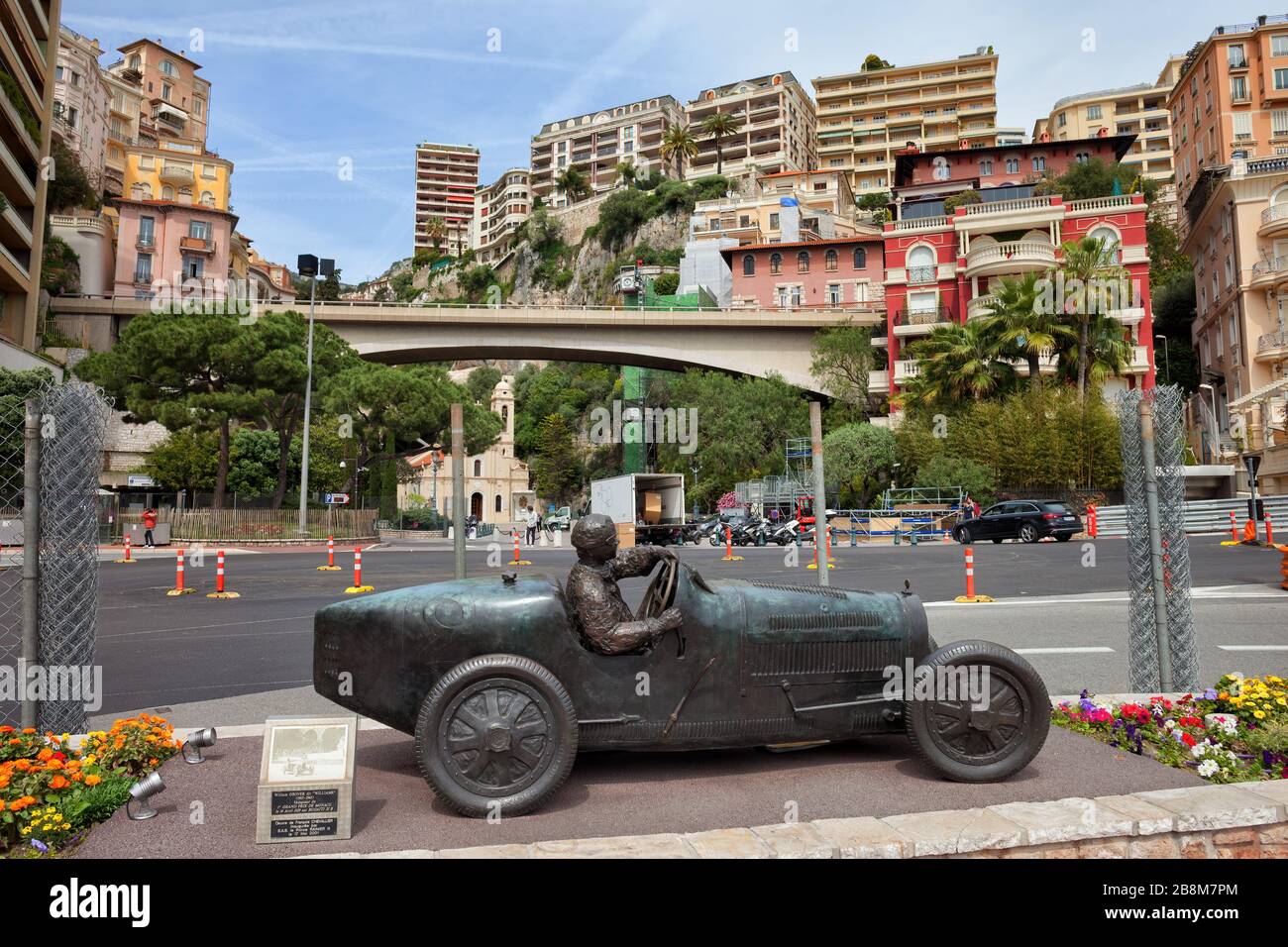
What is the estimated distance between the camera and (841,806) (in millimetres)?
4070

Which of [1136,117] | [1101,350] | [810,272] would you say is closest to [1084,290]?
[1101,350]

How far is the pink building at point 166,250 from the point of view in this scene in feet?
216

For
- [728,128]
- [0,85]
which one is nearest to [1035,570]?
[0,85]

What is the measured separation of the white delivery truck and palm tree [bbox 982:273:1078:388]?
15.6 m

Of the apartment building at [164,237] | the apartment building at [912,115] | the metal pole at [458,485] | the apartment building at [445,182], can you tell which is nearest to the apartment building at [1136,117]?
the apartment building at [912,115]

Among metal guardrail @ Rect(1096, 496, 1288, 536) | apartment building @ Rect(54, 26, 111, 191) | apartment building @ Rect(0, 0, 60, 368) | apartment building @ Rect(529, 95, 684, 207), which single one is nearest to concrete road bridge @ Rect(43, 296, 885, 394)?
apartment building @ Rect(0, 0, 60, 368)

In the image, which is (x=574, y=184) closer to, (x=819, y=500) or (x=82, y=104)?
(x=82, y=104)

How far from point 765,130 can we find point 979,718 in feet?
408

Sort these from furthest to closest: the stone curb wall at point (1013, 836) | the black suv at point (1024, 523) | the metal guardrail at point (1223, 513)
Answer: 1. the metal guardrail at point (1223, 513)
2. the black suv at point (1024, 523)
3. the stone curb wall at point (1013, 836)

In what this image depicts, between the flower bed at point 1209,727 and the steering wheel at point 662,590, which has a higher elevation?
the steering wheel at point 662,590

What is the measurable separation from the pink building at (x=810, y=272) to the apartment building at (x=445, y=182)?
130 meters

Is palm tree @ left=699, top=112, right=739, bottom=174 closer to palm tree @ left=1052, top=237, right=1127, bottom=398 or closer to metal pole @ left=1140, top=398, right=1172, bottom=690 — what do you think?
palm tree @ left=1052, top=237, right=1127, bottom=398

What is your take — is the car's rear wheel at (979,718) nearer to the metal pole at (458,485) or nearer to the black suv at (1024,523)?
the metal pole at (458,485)
